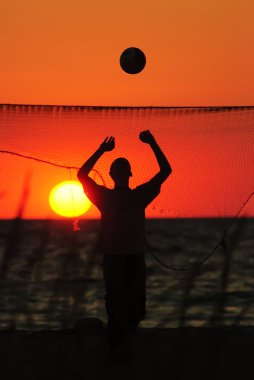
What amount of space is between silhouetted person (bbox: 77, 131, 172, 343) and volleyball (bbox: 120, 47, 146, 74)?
3417 millimetres

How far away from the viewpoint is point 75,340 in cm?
916

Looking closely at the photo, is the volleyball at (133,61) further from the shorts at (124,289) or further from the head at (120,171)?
the shorts at (124,289)

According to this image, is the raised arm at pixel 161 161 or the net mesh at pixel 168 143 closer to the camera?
the raised arm at pixel 161 161

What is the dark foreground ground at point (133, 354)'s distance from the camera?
25.5 feet

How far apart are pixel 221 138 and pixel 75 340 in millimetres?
4197

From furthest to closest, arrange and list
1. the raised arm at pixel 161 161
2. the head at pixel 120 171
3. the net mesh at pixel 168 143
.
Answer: the net mesh at pixel 168 143 < the raised arm at pixel 161 161 < the head at pixel 120 171

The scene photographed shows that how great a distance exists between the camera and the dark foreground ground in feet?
25.5

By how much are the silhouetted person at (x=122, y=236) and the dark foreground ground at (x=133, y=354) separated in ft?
1.70

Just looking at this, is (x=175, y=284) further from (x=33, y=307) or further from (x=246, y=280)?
(x=33, y=307)

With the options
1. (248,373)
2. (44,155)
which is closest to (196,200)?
(44,155)

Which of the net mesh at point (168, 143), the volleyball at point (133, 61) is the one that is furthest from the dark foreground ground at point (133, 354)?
the volleyball at point (133, 61)

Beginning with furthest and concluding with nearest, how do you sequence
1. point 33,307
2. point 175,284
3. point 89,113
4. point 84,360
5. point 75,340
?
point 175,284
point 33,307
point 89,113
point 75,340
point 84,360

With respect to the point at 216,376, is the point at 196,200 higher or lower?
higher

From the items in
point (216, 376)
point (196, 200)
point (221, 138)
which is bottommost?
point (216, 376)
